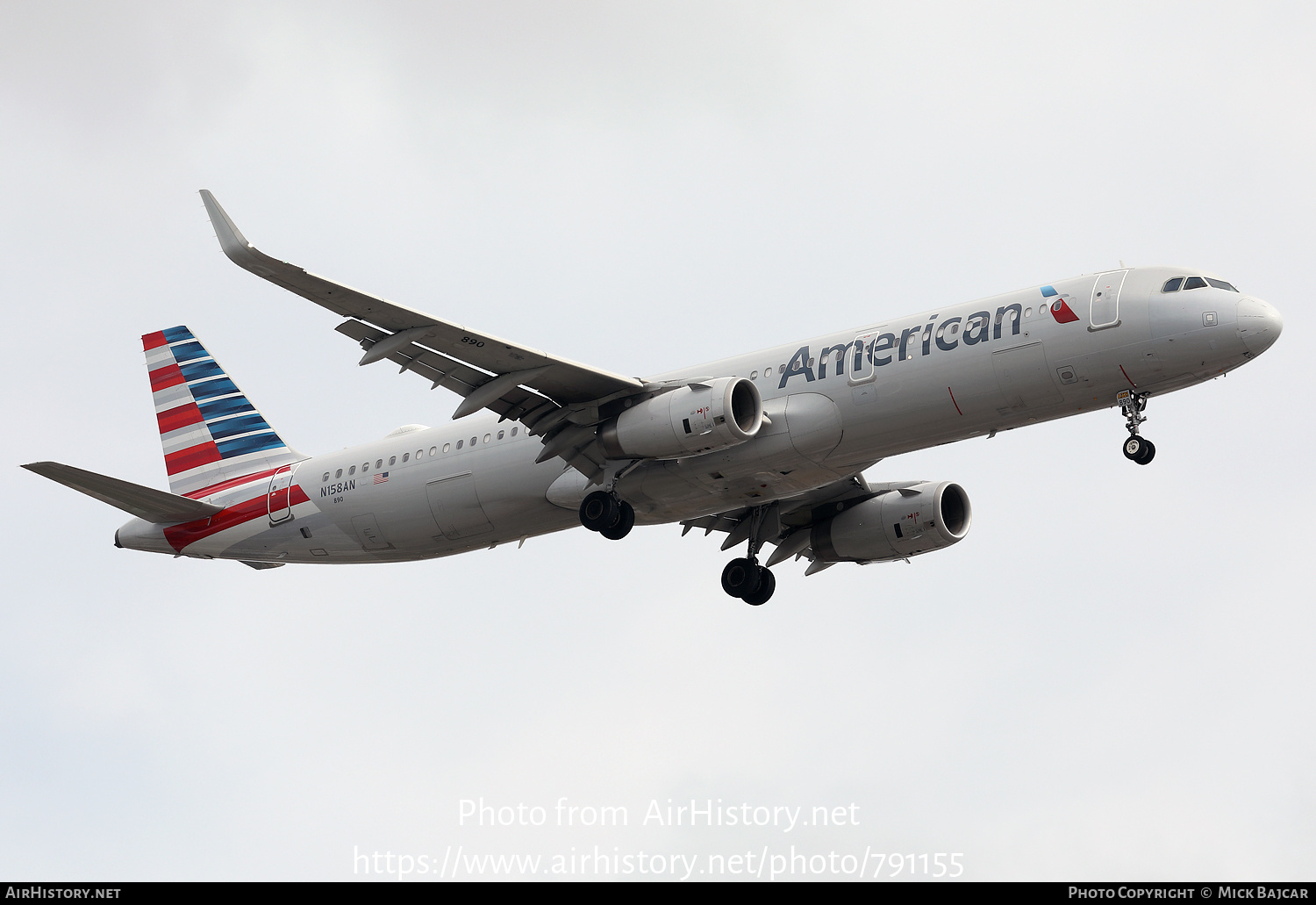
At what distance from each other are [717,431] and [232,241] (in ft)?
33.2

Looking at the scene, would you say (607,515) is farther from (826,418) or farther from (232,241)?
(232,241)

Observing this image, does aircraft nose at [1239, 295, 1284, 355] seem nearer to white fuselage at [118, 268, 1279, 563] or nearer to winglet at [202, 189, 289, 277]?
white fuselage at [118, 268, 1279, 563]

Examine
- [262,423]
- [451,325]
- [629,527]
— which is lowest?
[629,527]

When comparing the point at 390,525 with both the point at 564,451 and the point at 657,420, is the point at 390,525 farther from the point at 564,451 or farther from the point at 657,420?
the point at 657,420

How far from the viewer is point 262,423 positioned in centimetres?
4156

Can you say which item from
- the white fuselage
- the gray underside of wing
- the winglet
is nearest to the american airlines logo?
the white fuselage

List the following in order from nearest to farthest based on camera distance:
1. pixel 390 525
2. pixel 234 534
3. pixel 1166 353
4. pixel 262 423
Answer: pixel 1166 353, pixel 390 525, pixel 234 534, pixel 262 423

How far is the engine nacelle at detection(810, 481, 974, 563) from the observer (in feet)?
123

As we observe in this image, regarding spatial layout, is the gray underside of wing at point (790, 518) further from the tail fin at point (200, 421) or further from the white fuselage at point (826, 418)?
the tail fin at point (200, 421)

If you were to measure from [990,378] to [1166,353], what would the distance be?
3.36 metres

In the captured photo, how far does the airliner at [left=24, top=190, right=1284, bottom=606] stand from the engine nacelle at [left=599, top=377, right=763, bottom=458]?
0.14 ft

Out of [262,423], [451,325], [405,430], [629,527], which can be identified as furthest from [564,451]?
[262,423]

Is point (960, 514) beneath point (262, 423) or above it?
beneath

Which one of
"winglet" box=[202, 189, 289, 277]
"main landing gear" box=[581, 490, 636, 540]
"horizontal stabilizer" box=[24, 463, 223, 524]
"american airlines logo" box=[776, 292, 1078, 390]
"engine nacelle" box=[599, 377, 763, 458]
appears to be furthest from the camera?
"horizontal stabilizer" box=[24, 463, 223, 524]
